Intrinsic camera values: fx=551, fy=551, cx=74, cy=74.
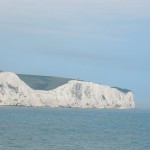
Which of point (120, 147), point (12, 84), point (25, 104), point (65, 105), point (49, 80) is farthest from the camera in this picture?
point (49, 80)

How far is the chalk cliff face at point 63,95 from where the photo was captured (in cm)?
16038

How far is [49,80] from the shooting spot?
197 meters

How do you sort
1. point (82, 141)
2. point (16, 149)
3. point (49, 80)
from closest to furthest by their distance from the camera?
1. point (16, 149)
2. point (82, 141)
3. point (49, 80)

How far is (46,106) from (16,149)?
446 feet

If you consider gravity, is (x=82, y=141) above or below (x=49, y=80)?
below

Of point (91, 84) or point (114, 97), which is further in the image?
point (114, 97)

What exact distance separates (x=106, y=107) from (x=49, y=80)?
74.5 feet

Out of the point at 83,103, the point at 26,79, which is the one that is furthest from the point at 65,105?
the point at 26,79

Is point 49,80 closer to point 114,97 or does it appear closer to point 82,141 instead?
point 114,97

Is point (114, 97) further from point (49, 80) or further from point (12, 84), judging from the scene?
point (12, 84)

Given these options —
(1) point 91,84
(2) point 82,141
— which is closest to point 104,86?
(1) point 91,84

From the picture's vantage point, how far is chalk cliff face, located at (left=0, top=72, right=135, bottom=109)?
160m

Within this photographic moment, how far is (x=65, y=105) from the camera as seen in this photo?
18462 centimetres

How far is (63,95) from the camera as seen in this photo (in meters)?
176
